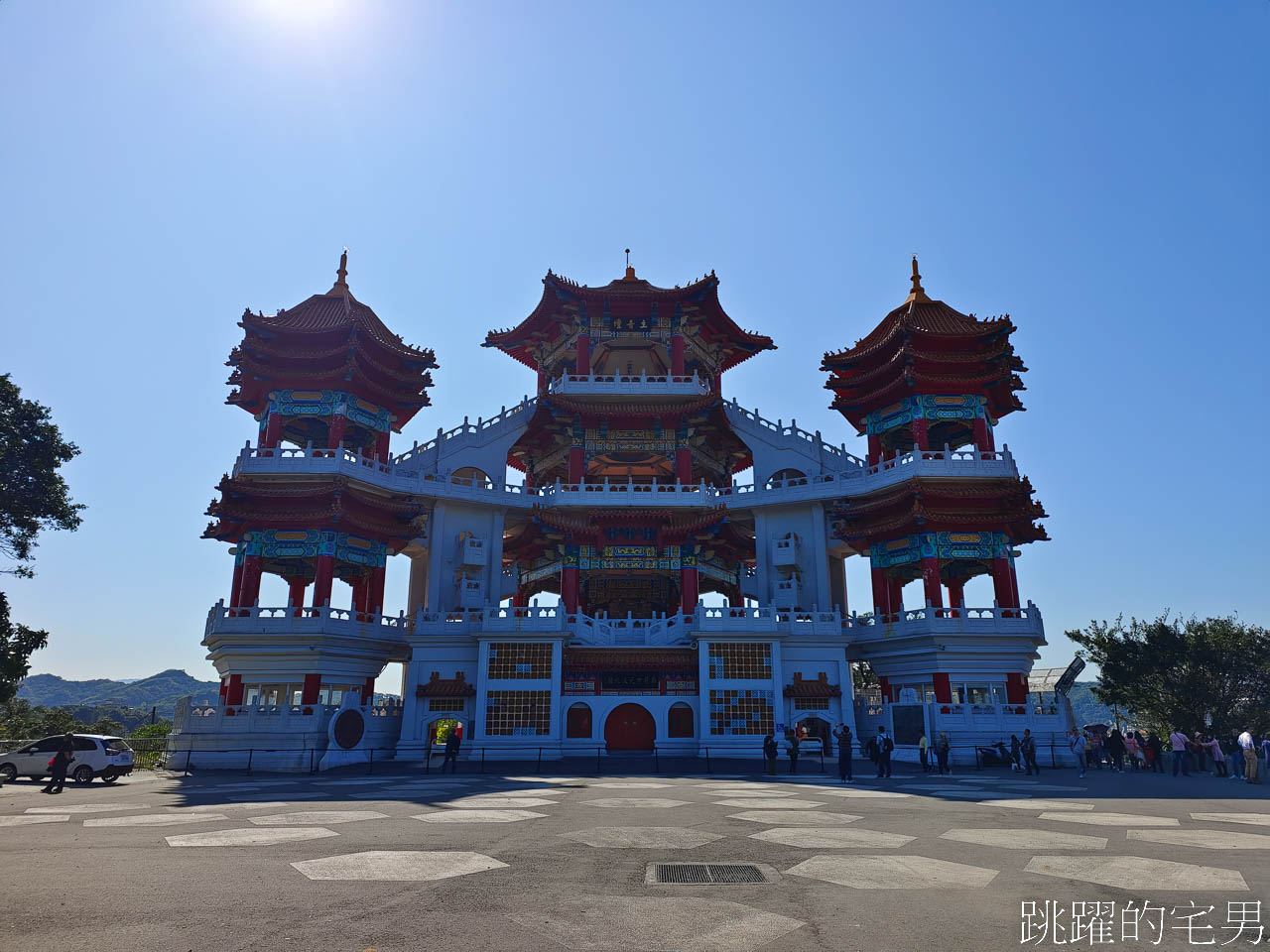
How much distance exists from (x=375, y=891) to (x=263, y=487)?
31.1 metres

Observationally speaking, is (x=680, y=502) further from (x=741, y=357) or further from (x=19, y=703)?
(x=19, y=703)

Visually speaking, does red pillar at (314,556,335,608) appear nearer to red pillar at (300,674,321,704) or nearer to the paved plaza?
red pillar at (300,674,321,704)

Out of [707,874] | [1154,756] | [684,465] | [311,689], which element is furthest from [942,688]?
[707,874]

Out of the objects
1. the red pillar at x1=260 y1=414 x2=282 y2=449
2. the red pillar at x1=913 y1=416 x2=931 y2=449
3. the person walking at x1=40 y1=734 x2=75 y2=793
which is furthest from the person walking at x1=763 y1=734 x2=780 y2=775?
the red pillar at x1=260 y1=414 x2=282 y2=449

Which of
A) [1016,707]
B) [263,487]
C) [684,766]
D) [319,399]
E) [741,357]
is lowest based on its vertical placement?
[684,766]

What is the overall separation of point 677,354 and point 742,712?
1987 centimetres

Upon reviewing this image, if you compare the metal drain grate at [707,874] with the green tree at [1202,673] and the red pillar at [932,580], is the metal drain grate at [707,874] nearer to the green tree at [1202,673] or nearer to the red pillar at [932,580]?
the red pillar at [932,580]

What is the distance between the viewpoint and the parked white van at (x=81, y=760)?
2567cm

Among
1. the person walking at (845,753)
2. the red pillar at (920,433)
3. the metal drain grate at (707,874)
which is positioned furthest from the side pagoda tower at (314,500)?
the metal drain grate at (707,874)

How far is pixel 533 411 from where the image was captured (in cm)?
4475

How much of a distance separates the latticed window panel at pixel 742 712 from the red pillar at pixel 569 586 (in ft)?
27.9

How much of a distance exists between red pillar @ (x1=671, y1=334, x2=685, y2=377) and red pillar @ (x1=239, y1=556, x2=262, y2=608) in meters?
22.7

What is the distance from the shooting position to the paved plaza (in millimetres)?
7148

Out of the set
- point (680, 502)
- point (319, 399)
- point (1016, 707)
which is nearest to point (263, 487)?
point (319, 399)
